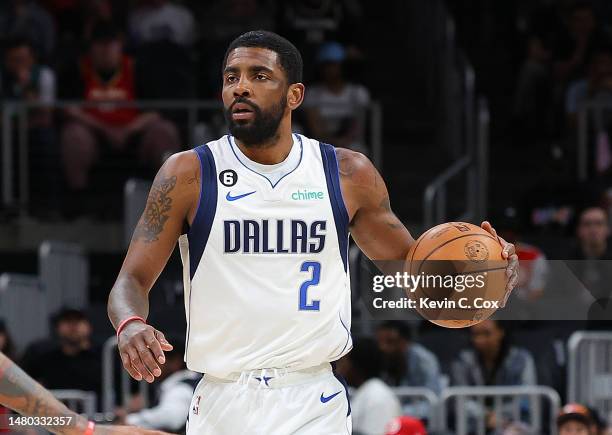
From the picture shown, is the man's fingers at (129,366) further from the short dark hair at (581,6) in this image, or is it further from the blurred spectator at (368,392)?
the short dark hair at (581,6)

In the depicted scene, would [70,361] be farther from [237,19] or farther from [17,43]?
[237,19]

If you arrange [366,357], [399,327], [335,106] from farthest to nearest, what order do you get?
[335,106]
[399,327]
[366,357]

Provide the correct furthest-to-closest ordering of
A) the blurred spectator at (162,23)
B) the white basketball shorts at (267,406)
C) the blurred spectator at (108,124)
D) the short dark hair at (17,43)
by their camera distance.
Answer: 1. the blurred spectator at (162,23)
2. the short dark hair at (17,43)
3. the blurred spectator at (108,124)
4. the white basketball shorts at (267,406)

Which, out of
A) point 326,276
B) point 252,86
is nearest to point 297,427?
point 326,276

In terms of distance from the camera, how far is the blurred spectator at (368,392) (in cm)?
1071

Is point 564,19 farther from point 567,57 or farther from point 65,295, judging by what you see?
point 65,295

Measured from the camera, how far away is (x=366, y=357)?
1120 centimetres

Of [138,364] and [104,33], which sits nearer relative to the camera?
[138,364]

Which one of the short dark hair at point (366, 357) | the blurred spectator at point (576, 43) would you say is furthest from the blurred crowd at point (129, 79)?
the short dark hair at point (366, 357)

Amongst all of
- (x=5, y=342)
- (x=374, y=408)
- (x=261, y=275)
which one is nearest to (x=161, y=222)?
(x=261, y=275)

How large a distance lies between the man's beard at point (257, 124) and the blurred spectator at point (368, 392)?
15.4 feet

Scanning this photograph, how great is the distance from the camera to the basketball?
20.9ft

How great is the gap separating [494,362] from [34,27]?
6.97 meters

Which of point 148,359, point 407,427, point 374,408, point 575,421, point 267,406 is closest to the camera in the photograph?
point 148,359
